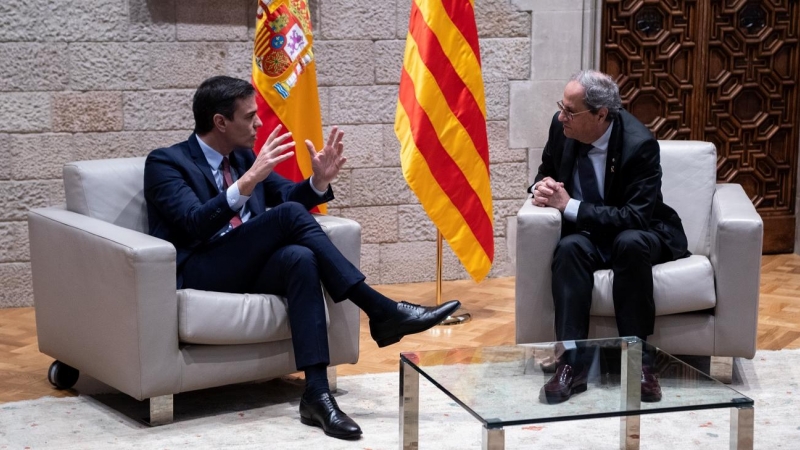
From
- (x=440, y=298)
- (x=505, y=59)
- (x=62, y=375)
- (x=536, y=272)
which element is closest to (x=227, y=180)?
(x=62, y=375)

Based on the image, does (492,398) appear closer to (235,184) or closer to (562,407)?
(562,407)

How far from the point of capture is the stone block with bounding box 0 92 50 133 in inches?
201

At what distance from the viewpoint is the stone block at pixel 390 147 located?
5613 mm

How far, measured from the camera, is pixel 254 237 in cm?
382

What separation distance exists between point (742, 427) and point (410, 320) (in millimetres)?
1256

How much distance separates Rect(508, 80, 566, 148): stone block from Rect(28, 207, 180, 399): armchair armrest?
2482 mm

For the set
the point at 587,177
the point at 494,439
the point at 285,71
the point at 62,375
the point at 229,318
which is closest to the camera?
the point at 494,439

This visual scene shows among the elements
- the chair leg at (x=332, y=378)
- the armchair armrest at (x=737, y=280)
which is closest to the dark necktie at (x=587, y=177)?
the armchair armrest at (x=737, y=280)

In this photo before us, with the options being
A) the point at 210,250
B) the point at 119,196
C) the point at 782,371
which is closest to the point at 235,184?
the point at 210,250

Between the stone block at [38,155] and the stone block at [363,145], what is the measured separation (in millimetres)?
1218

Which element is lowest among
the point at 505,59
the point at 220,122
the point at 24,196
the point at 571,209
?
the point at 24,196

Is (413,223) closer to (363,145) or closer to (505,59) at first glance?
(363,145)

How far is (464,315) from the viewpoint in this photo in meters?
5.14

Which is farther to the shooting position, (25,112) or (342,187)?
(342,187)
